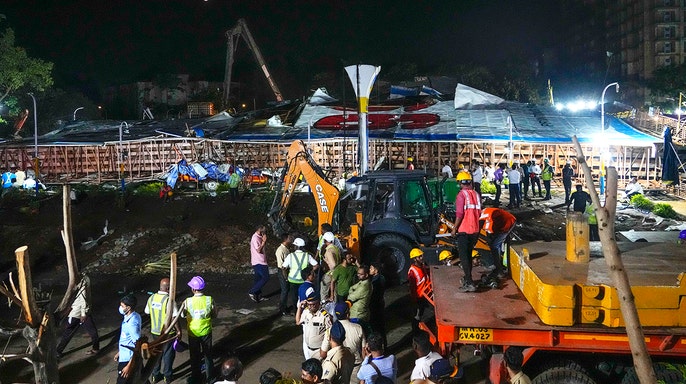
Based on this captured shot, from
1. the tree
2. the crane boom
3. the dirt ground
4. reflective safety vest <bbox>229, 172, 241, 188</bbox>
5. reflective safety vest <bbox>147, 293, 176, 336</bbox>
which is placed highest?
the crane boom

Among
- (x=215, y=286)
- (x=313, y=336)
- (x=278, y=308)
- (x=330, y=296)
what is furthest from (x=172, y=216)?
(x=313, y=336)

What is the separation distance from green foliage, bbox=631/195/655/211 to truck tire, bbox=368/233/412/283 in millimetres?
11596

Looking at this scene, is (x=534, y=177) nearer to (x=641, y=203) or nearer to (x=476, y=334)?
(x=641, y=203)

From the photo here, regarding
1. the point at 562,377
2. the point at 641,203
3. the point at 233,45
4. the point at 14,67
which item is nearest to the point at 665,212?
the point at 641,203

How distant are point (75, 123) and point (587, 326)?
34.3 meters

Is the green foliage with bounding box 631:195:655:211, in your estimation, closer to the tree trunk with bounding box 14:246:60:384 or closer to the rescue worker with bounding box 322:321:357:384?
the rescue worker with bounding box 322:321:357:384

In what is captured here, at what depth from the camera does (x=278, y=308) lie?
11.5m

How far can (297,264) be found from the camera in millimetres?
10312

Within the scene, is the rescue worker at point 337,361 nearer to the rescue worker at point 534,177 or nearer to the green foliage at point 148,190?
the green foliage at point 148,190

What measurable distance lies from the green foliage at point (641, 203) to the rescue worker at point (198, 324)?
16.9 meters

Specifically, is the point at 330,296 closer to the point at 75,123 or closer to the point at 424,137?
the point at 424,137

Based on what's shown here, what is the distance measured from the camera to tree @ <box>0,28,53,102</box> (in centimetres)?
2881

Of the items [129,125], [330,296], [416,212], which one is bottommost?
[330,296]

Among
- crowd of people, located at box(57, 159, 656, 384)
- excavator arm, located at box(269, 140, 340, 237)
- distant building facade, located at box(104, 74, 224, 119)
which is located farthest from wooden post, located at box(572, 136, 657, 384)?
distant building facade, located at box(104, 74, 224, 119)
